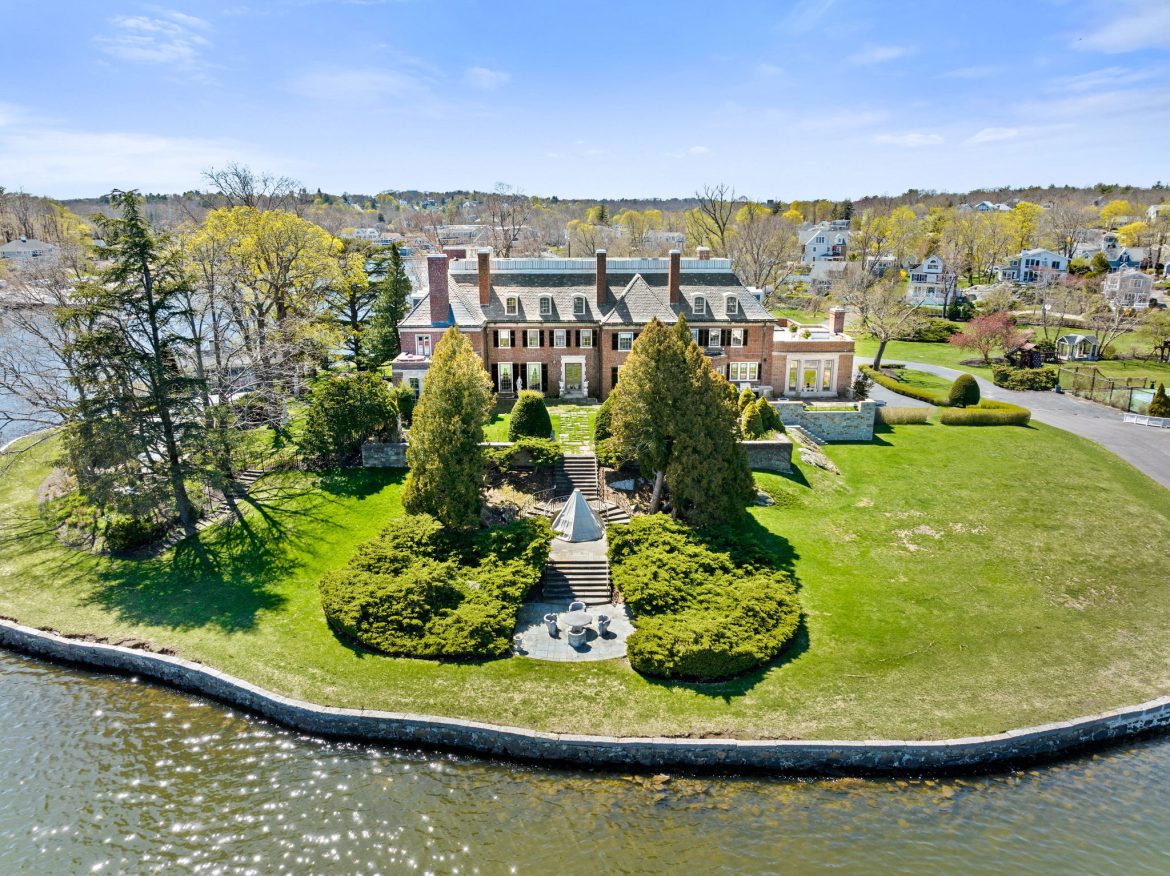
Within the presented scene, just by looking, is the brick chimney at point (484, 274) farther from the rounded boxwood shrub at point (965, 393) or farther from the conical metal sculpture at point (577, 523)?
the rounded boxwood shrub at point (965, 393)

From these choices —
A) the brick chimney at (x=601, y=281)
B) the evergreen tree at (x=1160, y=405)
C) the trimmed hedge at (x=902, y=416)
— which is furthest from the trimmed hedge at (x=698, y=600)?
the evergreen tree at (x=1160, y=405)

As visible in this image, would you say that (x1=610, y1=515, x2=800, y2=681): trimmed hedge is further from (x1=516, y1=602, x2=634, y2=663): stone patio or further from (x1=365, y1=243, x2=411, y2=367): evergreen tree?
(x1=365, y1=243, x2=411, y2=367): evergreen tree

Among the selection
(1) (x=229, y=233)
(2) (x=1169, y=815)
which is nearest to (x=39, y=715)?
(1) (x=229, y=233)

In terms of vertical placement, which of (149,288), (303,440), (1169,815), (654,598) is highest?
(149,288)

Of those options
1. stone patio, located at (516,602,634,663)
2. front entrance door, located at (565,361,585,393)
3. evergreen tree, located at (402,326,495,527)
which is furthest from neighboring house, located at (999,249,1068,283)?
stone patio, located at (516,602,634,663)

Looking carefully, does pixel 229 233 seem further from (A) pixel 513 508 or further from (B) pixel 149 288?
(A) pixel 513 508
